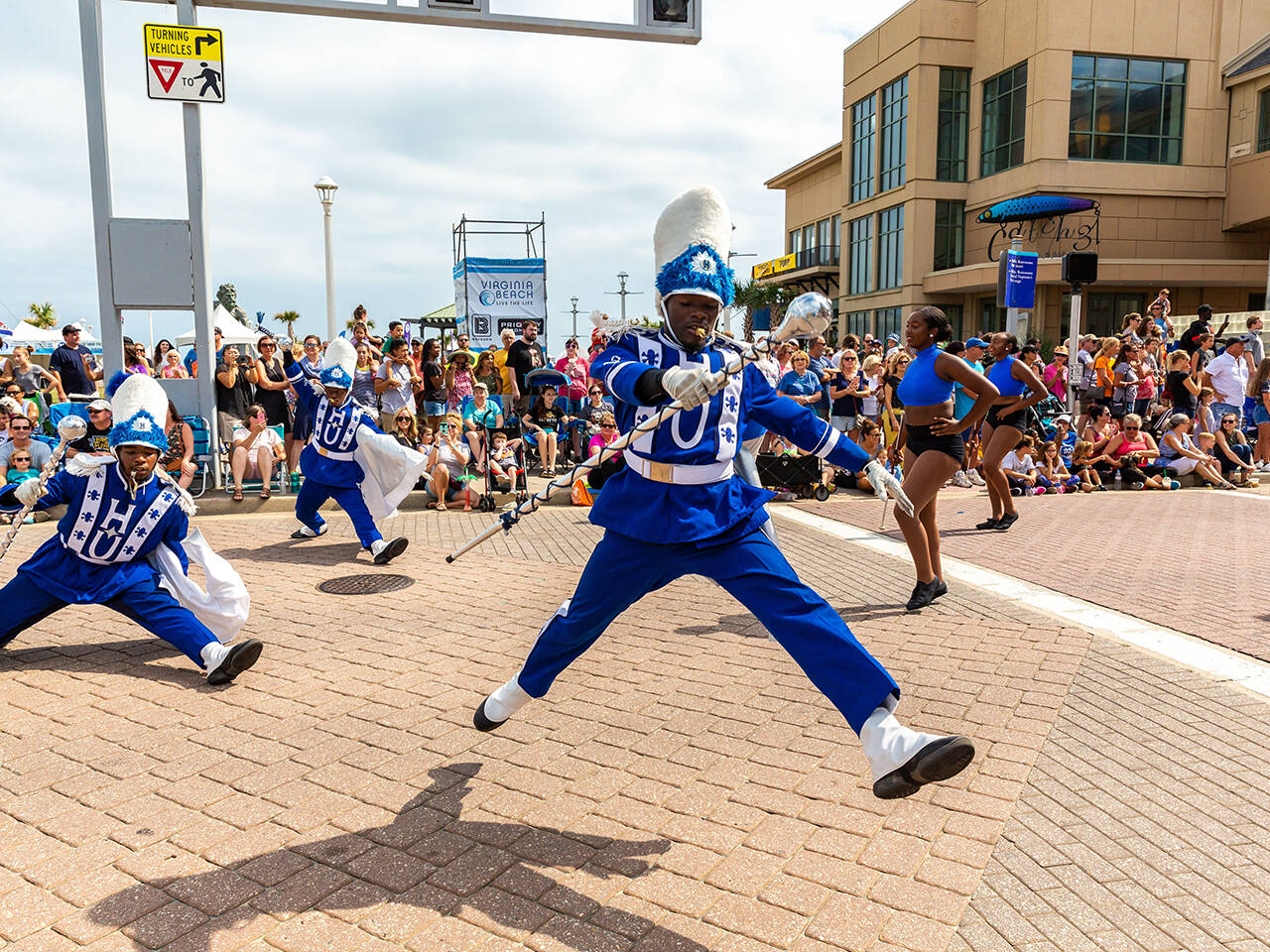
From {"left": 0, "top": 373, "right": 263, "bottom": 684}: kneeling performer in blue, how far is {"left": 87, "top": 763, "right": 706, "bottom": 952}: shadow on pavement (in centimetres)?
190

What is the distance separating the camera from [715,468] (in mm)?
3236

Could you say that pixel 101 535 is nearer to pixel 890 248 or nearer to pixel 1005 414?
pixel 1005 414

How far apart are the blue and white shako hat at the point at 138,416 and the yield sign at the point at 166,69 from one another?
274 inches

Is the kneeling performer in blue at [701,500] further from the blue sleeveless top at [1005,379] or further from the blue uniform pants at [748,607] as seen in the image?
the blue sleeveless top at [1005,379]

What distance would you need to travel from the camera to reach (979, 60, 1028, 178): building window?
34406mm

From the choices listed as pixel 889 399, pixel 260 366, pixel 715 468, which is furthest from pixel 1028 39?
pixel 715 468

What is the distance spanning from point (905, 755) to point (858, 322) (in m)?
42.8

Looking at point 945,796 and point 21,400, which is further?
point 21,400

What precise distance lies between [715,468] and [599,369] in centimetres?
57

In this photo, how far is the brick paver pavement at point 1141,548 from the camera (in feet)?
20.0

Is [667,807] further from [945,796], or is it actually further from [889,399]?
[889,399]

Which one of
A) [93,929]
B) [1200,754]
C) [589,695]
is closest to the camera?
[93,929]

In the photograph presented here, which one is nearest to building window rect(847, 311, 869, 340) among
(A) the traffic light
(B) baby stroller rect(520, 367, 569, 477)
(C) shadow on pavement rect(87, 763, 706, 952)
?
(B) baby stroller rect(520, 367, 569, 477)

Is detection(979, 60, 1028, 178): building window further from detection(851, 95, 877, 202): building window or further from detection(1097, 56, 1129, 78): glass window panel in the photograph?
detection(851, 95, 877, 202): building window
